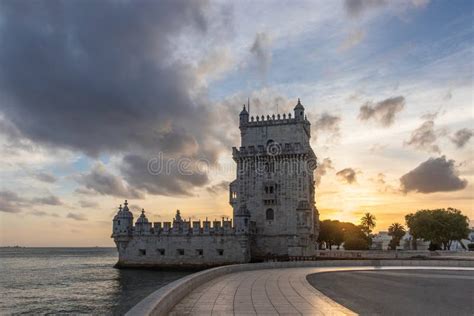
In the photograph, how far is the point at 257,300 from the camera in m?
20.5

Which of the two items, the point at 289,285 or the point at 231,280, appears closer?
the point at 289,285

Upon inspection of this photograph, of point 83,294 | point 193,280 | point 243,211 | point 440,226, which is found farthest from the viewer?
point 440,226

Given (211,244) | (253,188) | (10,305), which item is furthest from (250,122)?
(10,305)

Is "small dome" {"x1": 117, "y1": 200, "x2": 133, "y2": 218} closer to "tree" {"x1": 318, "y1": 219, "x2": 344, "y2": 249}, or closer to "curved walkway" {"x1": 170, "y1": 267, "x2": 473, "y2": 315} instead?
"curved walkway" {"x1": 170, "y1": 267, "x2": 473, "y2": 315}

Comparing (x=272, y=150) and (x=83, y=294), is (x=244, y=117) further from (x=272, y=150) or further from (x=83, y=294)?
(x=83, y=294)

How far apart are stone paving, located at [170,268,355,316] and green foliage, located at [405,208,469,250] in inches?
2889

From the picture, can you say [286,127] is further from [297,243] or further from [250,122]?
[297,243]

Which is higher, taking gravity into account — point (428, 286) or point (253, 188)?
point (253, 188)

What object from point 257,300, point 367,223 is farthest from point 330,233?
point 257,300

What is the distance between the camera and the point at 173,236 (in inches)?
2648

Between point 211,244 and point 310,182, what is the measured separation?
57.1 ft

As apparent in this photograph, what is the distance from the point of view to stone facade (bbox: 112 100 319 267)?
63781 millimetres

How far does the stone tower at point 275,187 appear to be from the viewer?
63.8 metres

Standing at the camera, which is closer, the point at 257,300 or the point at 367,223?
the point at 257,300
